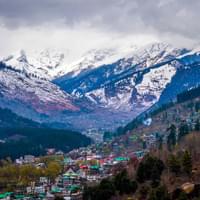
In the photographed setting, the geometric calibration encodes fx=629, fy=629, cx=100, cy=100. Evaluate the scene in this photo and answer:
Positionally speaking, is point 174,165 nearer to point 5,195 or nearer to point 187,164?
point 187,164

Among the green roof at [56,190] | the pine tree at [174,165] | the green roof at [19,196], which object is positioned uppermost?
the pine tree at [174,165]

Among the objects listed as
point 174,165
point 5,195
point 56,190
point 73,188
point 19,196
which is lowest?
point 19,196

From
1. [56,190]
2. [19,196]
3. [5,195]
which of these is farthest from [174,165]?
[5,195]

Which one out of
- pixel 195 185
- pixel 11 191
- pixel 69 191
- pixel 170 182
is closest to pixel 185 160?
pixel 170 182

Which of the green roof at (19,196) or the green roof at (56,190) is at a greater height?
the green roof at (56,190)

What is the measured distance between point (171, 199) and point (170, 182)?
9.52m

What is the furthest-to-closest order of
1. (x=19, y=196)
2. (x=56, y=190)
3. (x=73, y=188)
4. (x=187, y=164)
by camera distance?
1. (x=56, y=190)
2. (x=73, y=188)
3. (x=19, y=196)
4. (x=187, y=164)

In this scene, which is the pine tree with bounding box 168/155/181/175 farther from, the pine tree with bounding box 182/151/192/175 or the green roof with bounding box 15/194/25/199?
the green roof with bounding box 15/194/25/199

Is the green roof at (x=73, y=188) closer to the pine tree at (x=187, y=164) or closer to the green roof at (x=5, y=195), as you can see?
the green roof at (x=5, y=195)

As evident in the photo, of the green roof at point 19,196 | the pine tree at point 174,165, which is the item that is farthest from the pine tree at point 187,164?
the green roof at point 19,196

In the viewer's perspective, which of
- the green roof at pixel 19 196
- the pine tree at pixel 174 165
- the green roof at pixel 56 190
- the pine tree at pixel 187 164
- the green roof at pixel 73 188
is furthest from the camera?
the green roof at pixel 56 190

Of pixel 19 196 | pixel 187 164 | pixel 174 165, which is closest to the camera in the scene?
pixel 187 164

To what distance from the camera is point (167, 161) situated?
308 ft

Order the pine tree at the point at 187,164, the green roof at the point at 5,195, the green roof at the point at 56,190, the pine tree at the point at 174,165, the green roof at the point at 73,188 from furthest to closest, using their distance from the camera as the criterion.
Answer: the green roof at the point at 56,190
the green roof at the point at 73,188
the green roof at the point at 5,195
the pine tree at the point at 174,165
the pine tree at the point at 187,164
